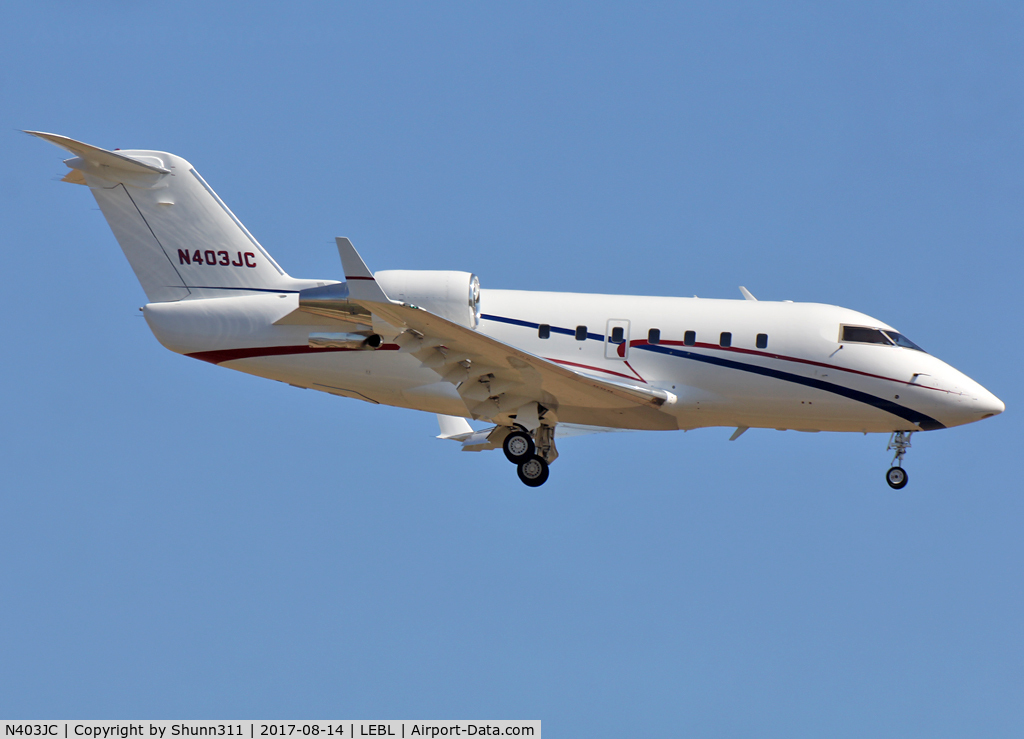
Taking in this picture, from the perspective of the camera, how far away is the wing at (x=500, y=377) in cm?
1989

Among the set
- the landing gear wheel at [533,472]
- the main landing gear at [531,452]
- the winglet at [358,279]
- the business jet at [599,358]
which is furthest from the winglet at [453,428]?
the winglet at [358,279]

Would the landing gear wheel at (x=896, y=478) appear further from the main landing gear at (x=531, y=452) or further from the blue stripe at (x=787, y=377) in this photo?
the main landing gear at (x=531, y=452)

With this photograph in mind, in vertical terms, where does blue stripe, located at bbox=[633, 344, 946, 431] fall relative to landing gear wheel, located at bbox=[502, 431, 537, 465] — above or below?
above

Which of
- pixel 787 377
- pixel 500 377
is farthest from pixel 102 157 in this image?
pixel 787 377

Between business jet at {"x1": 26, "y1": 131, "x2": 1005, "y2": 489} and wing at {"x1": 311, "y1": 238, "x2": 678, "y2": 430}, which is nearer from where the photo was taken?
wing at {"x1": 311, "y1": 238, "x2": 678, "y2": 430}

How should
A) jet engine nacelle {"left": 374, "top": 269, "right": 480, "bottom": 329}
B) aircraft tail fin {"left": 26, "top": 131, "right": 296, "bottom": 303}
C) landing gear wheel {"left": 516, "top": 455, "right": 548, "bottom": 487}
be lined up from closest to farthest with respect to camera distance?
1. jet engine nacelle {"left": 374, "top": 269, "right": 480, "bottom": 329}
2. landing gear wheel {"left": 516, "top": 455, "right": 548, "bottom": 487}
3. aircraft tail fin {"left": 26, "top": 131, "right": 296, "bottom": 303}

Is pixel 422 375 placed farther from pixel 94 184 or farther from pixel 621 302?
pixel 94 184

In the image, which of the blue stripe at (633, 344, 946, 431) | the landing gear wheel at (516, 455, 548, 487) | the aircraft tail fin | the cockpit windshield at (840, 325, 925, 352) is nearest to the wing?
the landing gear wheel at (516, 455, 548, 487)

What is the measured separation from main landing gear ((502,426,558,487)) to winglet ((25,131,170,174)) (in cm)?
916

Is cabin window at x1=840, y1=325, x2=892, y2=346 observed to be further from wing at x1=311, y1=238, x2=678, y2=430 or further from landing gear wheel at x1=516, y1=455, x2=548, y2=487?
landing gear wheel at x1=516, y1=455, x2=548, y2=487

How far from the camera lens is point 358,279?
19.4 metres

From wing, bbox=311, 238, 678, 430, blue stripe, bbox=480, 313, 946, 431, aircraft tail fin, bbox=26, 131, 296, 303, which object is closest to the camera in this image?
wing, bbox=311, 238, 678, 430

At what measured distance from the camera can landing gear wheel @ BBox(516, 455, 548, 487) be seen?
2350 cm

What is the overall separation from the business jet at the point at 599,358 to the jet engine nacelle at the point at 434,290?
1.87ft
